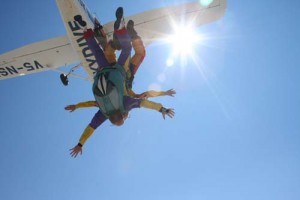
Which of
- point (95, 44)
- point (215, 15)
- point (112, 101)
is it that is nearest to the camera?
point (112, 101)

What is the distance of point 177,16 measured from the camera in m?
12.8

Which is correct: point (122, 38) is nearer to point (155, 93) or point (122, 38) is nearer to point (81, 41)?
point (155, 93)

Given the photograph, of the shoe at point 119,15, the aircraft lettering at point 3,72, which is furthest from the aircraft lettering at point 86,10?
the shoe at point 119,15

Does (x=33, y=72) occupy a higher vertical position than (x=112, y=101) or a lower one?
higher

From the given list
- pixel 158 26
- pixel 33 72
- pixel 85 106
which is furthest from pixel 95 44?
pixel 33 72

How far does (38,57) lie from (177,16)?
559 cm

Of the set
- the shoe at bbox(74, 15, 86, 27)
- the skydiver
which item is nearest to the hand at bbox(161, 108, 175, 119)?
the skydiver

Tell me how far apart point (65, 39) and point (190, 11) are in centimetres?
472

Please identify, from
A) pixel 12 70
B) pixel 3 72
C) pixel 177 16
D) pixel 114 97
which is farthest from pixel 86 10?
pixel 114 97

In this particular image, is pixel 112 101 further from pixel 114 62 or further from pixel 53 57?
pixel 53 57

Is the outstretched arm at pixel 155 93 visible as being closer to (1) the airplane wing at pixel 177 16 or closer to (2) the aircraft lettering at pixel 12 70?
(1) the airplane wing at pixel 177 16

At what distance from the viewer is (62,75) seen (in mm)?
14352

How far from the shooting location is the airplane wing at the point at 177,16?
12641mm

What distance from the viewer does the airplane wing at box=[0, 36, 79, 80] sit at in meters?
13.9
